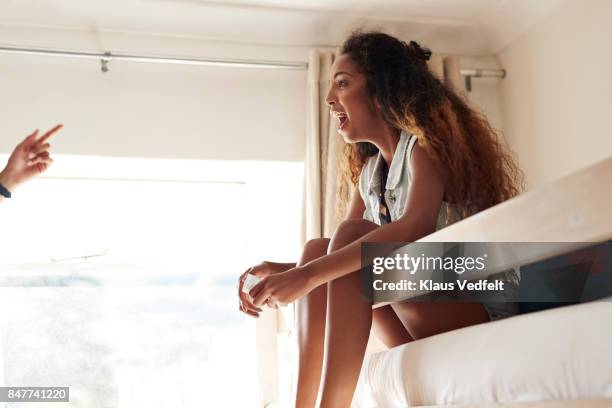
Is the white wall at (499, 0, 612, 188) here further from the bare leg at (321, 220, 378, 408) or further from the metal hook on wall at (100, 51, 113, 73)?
the metal hook on wall at (100, 51, 113, 73)

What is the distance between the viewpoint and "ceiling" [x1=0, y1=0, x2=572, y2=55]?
261 cm

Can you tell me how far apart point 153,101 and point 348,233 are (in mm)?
1578

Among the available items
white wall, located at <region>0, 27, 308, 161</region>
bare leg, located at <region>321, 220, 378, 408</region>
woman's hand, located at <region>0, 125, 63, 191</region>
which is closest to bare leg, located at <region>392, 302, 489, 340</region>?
bare leg, located at <region>321, 220, 378, 408</region>

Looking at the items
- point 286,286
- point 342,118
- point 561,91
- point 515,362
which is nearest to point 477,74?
point 561,91

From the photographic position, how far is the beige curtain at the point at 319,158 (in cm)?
263

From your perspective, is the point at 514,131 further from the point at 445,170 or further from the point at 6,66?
the point at 6,66

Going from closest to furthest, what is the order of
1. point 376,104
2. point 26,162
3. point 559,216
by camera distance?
point 559,216, point 376,104, point 26,162

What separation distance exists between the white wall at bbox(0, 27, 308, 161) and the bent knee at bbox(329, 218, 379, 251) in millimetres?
1418

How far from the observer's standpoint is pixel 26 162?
7.42ft

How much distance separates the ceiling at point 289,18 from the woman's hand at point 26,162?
585mm

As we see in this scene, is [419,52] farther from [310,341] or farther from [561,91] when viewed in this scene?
[561,91]

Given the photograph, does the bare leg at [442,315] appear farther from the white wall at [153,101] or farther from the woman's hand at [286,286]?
the white wall at [153,101]

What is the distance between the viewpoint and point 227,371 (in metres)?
2.95

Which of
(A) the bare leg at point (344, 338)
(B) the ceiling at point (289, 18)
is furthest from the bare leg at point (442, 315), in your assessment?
(B) the ceiling at point (289, 18)
